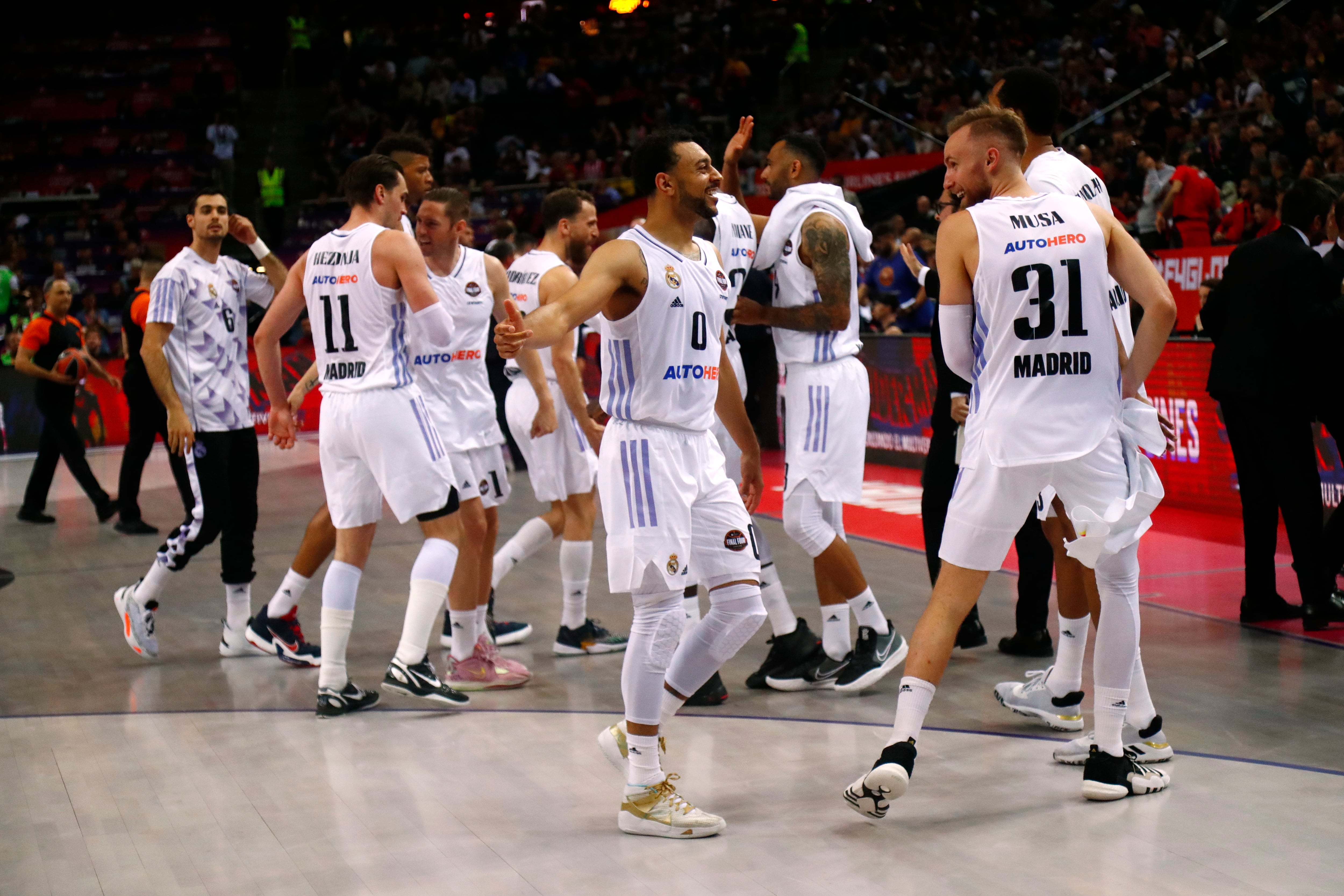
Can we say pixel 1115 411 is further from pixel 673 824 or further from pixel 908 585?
pixel 908 585

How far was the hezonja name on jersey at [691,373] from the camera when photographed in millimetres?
3971

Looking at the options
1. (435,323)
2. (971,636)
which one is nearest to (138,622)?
(435,323)

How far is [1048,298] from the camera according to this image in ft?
12.5

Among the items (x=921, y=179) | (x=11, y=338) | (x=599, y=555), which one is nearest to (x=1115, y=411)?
(x=599, y=555)

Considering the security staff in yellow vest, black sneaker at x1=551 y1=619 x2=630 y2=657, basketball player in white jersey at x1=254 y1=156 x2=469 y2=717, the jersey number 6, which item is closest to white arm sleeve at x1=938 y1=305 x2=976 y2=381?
the jersey number 6

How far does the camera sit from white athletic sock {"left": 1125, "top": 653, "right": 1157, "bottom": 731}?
13.8 ft

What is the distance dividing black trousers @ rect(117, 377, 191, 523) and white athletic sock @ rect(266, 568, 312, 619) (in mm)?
4233

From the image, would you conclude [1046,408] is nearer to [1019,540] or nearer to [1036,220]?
[1036,220]

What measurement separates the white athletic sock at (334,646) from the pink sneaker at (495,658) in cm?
60

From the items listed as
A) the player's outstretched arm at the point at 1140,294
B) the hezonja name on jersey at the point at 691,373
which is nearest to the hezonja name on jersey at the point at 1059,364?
the player's outstretched arm at the point at 1140,294

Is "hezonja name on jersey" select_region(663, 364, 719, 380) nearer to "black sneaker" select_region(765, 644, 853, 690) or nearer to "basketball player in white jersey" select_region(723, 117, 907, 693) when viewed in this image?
"basketball player in white jersey" select_region(723, 117, 907, 693)

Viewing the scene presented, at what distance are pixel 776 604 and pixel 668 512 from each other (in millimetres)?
1850

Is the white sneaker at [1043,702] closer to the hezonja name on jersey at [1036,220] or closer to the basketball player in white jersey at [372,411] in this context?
the hezonja name on jersey at [1036,220]

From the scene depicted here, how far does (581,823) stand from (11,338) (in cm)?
1638
